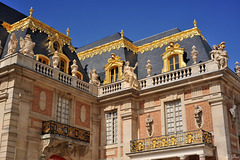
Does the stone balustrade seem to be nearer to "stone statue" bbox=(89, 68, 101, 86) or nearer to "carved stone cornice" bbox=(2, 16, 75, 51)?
"stone statue" bbox=(89, 68, 101, 86)

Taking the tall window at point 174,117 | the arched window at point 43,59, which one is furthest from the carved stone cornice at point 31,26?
the tall window at point 174,117

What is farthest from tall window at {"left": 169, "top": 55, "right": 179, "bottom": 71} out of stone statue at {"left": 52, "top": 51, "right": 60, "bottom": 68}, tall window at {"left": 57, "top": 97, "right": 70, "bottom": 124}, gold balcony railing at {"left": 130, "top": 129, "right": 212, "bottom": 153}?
stone statue at {"left": 52, "top": 51, "right": 60, "bottom": 68}

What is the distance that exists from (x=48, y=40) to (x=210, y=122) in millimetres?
10348

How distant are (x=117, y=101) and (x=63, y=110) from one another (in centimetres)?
309

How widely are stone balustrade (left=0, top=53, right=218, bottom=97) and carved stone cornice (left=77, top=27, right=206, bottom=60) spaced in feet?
10.1

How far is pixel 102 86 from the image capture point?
1991 centimetres

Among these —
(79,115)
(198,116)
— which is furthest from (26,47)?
Result: (198,116)

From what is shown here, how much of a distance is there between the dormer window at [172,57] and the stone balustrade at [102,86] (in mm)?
728

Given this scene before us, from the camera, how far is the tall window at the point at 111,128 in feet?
61.4

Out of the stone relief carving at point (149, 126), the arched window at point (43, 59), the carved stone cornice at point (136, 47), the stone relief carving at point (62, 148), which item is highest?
the carved stone cornice at point (136, 47)

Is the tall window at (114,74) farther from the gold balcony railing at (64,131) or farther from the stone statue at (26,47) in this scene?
the stone statue at (26,47)

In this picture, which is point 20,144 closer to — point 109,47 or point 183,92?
point 183,92

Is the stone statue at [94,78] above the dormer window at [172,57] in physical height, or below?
below

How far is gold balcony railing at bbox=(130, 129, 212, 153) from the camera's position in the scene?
15.3 m
